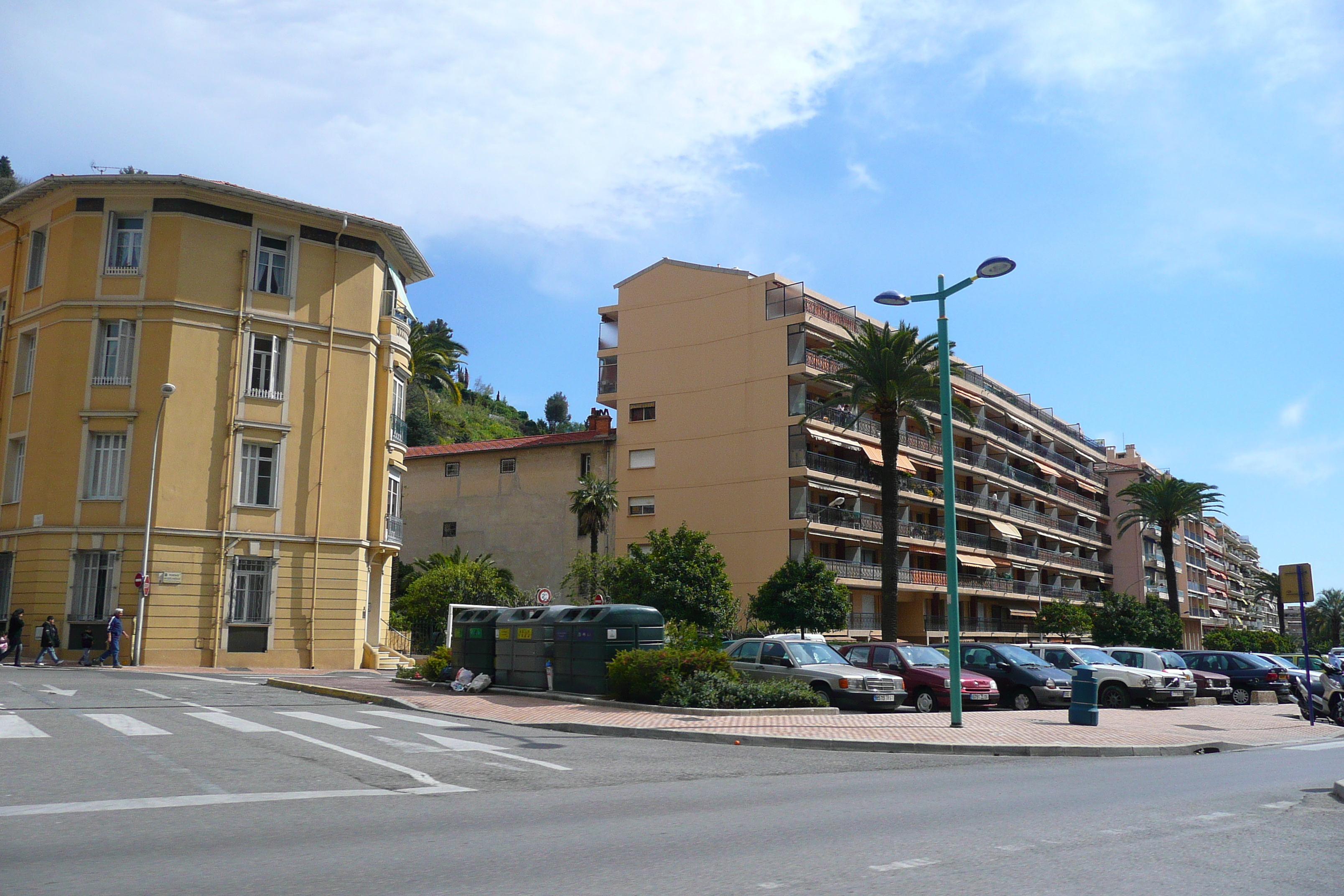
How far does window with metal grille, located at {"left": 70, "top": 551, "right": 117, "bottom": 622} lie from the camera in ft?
97.1

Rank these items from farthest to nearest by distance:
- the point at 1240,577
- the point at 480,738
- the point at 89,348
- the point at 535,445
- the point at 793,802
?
the point at 1240,577 → the point at 535,445 → the point at 89,348 → the point at 480,738 → the point at 793,802

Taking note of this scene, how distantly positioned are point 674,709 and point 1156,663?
15506 millimetres

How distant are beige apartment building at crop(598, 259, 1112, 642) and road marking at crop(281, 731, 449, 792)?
104 ft

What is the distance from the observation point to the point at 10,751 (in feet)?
34.6

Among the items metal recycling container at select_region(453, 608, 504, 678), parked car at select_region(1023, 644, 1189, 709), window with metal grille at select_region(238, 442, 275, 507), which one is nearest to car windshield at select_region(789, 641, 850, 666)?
metal recycling container at select_region(453, 608, 504, 678)

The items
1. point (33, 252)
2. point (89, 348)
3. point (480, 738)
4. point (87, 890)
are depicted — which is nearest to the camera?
point (87, 890)

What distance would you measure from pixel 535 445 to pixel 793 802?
45028 millimetres

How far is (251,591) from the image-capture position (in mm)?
31422

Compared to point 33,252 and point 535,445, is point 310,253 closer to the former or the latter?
point 33,252

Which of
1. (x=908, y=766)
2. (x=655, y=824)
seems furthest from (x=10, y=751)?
(x=908, y=766)

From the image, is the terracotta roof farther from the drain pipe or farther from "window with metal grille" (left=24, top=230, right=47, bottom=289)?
"window with metal grille" (left=24, top=230, right=47, bottom=289)

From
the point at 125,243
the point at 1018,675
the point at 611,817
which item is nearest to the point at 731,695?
the point at 1018,675

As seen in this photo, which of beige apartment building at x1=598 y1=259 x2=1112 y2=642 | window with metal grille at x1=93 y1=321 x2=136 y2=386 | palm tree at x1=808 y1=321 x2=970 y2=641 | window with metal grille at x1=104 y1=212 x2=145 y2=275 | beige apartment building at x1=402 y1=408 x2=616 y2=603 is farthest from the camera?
beige apartment building at x1=402 y1=408 x2=616 y2=603

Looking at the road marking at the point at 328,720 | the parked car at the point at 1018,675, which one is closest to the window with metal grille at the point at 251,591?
the road marking at the point at 328,720
